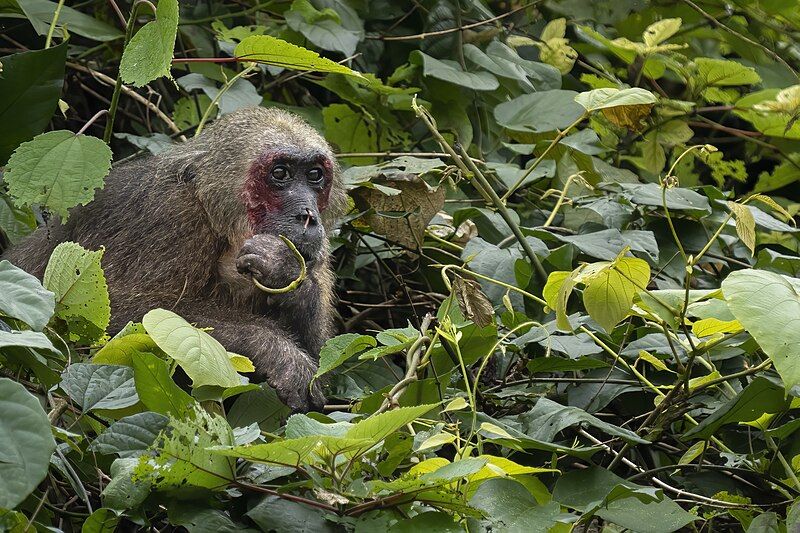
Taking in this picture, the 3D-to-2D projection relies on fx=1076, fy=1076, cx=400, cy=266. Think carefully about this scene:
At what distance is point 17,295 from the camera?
8.00ft

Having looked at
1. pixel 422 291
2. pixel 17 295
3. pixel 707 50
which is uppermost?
pixel 17 295

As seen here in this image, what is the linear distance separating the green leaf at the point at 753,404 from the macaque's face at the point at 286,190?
1.74m

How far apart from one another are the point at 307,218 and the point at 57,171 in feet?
3.40

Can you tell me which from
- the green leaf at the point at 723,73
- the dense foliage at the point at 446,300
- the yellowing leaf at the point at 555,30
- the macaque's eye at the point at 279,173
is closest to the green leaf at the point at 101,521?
the dense foliage at the point at 446,300

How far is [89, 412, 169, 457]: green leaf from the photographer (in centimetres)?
249

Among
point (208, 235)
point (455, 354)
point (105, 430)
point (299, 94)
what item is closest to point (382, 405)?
point (455, 354)

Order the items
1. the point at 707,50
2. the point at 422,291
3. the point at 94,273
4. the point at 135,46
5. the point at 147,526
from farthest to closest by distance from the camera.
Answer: the point at 707,50, the point at 422,291, the point at 135,46, the point at 94,273, the point at 147,526

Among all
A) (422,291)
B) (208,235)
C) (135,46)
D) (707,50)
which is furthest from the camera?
(707,50)

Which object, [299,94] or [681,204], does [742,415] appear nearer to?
[681,204]

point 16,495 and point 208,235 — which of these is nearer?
point 16,495

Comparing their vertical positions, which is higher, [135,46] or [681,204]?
[135,46]

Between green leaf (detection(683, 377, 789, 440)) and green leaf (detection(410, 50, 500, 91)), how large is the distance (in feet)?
8.75

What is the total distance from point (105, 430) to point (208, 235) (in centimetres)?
196

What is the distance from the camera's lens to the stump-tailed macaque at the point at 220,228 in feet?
13.8
